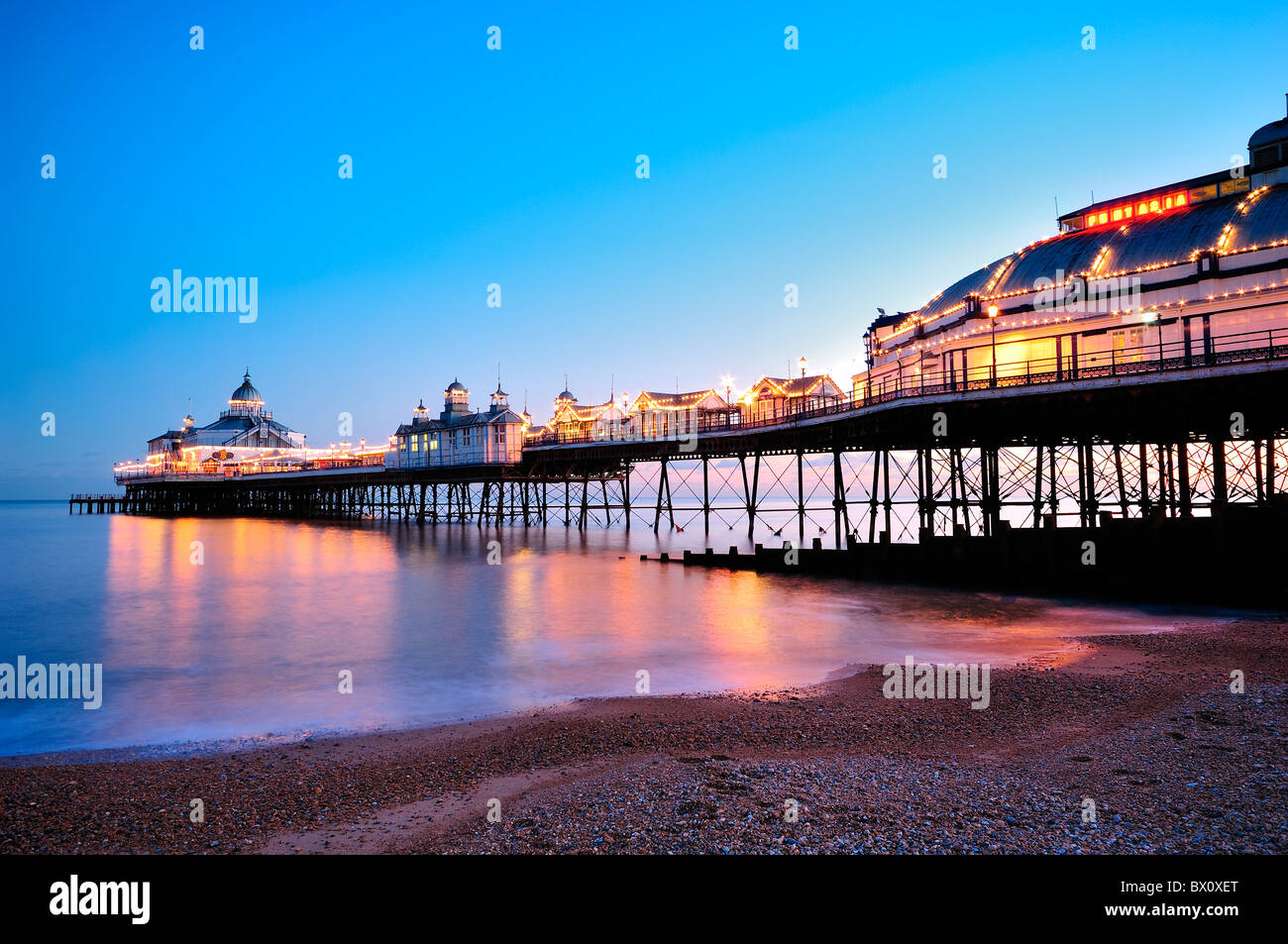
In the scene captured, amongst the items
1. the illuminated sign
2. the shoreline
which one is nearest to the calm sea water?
the shoreline

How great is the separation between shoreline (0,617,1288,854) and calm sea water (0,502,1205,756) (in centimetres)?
218

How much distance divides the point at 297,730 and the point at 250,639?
11.4 meters

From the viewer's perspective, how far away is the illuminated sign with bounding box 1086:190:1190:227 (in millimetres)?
39469

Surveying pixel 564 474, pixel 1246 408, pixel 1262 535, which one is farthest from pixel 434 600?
pixel 564 474

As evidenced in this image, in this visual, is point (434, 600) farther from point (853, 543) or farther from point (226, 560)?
point (226, 560)

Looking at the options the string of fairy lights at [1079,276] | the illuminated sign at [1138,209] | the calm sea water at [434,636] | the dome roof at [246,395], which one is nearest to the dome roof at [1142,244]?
the string of fairy lights at [1079,276]

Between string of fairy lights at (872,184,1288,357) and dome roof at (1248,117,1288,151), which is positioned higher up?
dome roof at (1248,117,1288,151)

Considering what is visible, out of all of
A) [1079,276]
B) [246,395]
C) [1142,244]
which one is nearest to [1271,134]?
[1142,244]

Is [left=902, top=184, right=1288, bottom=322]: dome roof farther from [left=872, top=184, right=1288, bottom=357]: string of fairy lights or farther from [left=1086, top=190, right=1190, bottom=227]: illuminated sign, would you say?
[left=1086, top=190, right=1190, bottom=227]: illuminated sign

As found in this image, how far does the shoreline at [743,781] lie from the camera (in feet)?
24.8

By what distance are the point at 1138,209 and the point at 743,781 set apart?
45.3m

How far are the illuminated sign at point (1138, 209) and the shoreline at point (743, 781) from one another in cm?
3503

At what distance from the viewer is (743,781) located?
9188 mm
